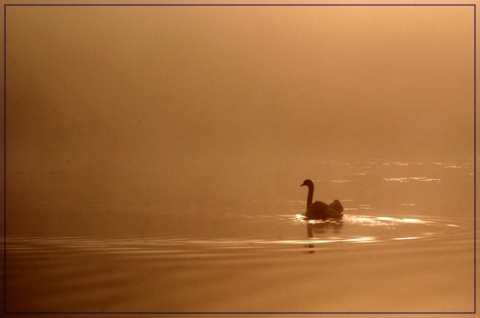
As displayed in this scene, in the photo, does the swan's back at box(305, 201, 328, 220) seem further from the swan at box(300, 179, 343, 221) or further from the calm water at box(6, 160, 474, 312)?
the calm water at box(6, 160, 474, 312)

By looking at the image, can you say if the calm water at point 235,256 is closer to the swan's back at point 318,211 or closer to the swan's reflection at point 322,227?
the swan's reflection at point 322,227

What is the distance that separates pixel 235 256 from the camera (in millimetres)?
3977

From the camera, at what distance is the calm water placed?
10.6ft

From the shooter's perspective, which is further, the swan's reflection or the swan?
the swan

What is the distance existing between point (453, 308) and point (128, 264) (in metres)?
1.69

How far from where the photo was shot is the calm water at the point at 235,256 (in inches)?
128

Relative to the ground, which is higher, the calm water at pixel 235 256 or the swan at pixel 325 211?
the swan at pixel 325 211

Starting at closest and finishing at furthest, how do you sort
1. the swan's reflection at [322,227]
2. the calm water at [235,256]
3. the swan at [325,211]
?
the calm water at [235,256] < the swan's reflection at [322,227] < the swan at [325,211]

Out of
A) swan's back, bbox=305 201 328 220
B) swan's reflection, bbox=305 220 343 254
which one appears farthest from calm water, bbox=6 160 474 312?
swan's back, bbox=305 201 328 220

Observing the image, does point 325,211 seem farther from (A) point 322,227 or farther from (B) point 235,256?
(B) point 235,256

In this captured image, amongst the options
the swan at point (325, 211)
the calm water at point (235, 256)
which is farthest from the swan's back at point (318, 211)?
the calm water at point (235, 256)

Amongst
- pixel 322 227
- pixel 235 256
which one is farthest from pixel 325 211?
pixel 235 256

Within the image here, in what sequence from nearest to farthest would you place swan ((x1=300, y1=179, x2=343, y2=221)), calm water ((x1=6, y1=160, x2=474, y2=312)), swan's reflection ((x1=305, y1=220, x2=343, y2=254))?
calm water ((x1=6, y1=160, x2=474, y2=312)) → swan's reflection ((x1=305, y1=220, x2=343, y2=254)) → swan ((x1=300, y1=179, x2=343, y2=221))

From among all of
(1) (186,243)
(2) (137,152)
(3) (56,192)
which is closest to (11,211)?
(3) (56,192)
